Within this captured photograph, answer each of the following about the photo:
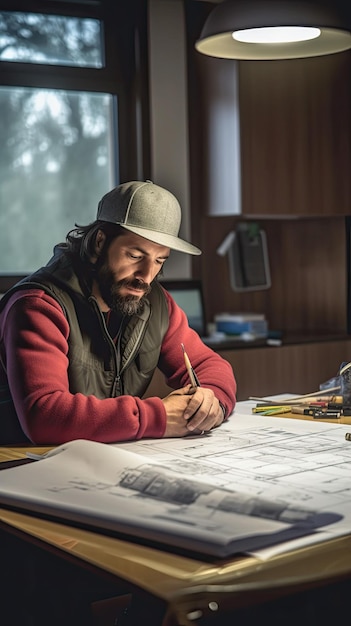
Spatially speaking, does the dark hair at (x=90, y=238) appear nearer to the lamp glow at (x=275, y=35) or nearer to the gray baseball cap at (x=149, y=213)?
the gray baseball cap at (x=149, y=213)

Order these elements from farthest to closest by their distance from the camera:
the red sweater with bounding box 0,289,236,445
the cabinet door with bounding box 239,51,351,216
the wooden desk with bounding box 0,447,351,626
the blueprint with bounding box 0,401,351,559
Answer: the cabinet door with bounding box 239,51,351,216
the red sweater with bounding box 0,289,236,445
the blueprint with bounding box 0,401,351,559
the wooden desk with bounding box 0,447,351,626

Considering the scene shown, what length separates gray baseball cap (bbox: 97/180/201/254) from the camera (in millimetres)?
2180

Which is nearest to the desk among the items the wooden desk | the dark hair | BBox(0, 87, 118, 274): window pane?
the wooden desk

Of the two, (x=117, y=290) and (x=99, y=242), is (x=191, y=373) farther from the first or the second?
(x=99, y=242)

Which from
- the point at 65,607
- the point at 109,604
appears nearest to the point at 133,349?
the point at 109,604

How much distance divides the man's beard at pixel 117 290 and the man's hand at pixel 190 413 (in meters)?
0.32

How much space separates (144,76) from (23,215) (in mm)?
912

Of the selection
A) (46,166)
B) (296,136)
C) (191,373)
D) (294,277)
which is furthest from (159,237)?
(294,277)

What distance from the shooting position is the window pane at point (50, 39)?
14.1ft

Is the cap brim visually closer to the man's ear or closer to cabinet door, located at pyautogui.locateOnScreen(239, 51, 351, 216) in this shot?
the man's ear

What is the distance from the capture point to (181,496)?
4.28 feet

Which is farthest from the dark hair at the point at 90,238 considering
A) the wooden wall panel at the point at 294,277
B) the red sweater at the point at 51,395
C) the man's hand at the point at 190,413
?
the wooden wall panel at the point at 294,277

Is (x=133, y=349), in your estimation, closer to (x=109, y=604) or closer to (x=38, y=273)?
(x=38, y=273)

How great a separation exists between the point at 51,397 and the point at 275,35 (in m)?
1.19
